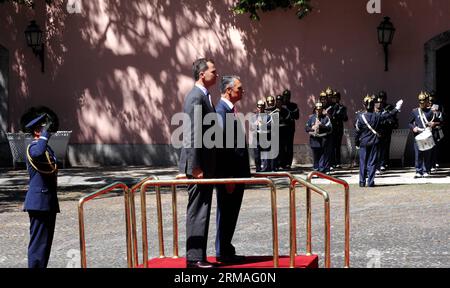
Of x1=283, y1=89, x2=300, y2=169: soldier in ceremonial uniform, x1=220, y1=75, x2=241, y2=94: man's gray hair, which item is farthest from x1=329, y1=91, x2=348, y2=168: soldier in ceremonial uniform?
x1=220, y1=75, x2=241, y2=94: man's gray hair

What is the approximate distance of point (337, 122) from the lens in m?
22.7

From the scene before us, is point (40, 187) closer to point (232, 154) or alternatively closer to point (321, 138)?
point (232, 154)

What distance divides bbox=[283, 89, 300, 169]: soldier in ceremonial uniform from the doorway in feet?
12.0

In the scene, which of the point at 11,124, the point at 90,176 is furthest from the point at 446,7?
the point at 11,124

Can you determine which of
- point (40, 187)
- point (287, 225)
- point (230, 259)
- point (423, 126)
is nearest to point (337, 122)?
point (423, 126)

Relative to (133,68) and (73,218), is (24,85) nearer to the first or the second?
(133,68)

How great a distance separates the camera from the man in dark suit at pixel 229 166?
333 inches

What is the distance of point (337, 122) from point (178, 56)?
4.42 metres

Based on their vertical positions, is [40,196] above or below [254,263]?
above

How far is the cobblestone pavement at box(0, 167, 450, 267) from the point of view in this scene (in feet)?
35.2

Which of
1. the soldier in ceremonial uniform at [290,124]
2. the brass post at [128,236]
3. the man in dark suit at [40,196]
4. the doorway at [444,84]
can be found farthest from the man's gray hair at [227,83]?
the doorway at [444,84]

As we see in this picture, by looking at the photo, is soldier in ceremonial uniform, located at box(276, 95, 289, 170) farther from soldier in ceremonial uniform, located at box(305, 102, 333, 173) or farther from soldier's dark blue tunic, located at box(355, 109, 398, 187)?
soldier's dark blue tunic, located at box(355, 109, 398, 187)
